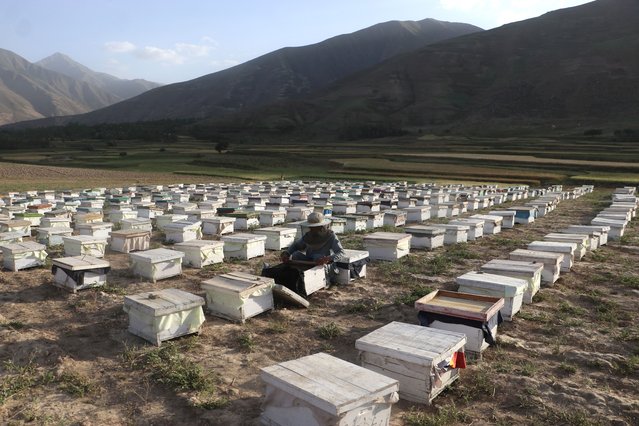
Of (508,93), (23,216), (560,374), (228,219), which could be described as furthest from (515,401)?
(508,93)

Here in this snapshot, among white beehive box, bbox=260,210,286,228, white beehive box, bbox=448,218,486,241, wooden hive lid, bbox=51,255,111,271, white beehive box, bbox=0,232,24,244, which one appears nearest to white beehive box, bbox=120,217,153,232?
white beehive box, bbox=0,232,24,244

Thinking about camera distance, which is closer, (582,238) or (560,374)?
(560,374)

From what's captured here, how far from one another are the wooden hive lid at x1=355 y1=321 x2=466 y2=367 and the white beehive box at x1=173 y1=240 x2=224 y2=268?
694 cm

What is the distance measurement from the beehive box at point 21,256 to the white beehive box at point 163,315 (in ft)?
18.3

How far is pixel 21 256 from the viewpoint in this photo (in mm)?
11906

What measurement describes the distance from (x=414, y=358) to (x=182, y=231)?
10.6 meters

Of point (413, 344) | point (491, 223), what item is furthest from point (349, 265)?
point (491, 223)

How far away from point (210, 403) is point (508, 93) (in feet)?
561

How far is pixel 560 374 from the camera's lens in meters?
6.88

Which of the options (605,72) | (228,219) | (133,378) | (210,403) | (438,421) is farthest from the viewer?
(605,72)

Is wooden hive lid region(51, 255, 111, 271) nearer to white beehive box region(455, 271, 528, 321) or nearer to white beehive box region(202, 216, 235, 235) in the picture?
white beehive box region(202, 216, 235, 235)

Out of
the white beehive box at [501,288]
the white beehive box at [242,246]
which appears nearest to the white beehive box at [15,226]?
the white beehive box at [242,246]

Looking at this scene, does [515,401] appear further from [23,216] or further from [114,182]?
[114,182]

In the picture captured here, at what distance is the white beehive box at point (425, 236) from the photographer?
15094mm
